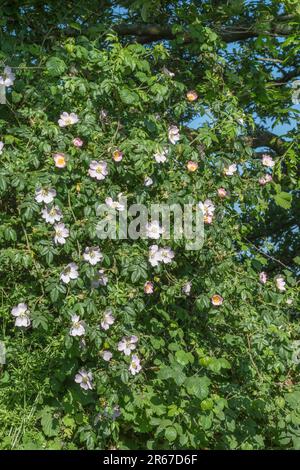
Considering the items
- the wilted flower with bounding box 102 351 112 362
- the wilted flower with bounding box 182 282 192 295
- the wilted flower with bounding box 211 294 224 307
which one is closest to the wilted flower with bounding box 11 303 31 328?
the wilted flower with bounding box 102 351 112 362

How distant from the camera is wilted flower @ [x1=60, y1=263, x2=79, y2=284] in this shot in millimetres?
2752

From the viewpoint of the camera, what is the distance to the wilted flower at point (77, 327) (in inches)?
107

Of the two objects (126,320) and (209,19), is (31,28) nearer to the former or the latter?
(209,19)

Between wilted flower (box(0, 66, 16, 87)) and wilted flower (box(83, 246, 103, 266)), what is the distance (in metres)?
0.80

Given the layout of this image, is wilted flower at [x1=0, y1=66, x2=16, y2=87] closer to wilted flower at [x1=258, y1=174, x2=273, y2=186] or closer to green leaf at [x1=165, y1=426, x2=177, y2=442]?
wilted flower at [x1=258, y1=174, x2=273, y2=186]

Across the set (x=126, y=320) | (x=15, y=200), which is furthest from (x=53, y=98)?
(x=126, y=320)

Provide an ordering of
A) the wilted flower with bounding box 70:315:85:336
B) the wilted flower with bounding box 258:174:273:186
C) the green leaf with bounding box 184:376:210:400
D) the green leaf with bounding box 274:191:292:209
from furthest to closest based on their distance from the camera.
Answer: the green leaf with bounding box 274:191:292:209 < the wilted flower with bounding box 258:174:273:186 < the green leaf with bounding box 184:376:210:400 < the wilted flower with bounding box 70:315:85:336

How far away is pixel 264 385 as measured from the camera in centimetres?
312

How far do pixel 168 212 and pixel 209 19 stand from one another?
1416 millimetres

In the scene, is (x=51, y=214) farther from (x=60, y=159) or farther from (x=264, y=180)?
(x=264, y=180)

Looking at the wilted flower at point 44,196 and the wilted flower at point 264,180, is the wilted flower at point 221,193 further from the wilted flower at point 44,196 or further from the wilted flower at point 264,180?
the wilted flower at point 44,196

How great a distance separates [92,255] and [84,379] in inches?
20.8

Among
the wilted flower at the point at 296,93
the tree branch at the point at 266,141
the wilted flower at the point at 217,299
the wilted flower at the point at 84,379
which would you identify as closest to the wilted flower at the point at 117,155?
the wilted flower at the point at 217,299

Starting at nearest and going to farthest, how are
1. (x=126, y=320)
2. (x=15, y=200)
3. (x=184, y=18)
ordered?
(x=126, y=320) → (x=15, y=200) → (x=184, y=18)
